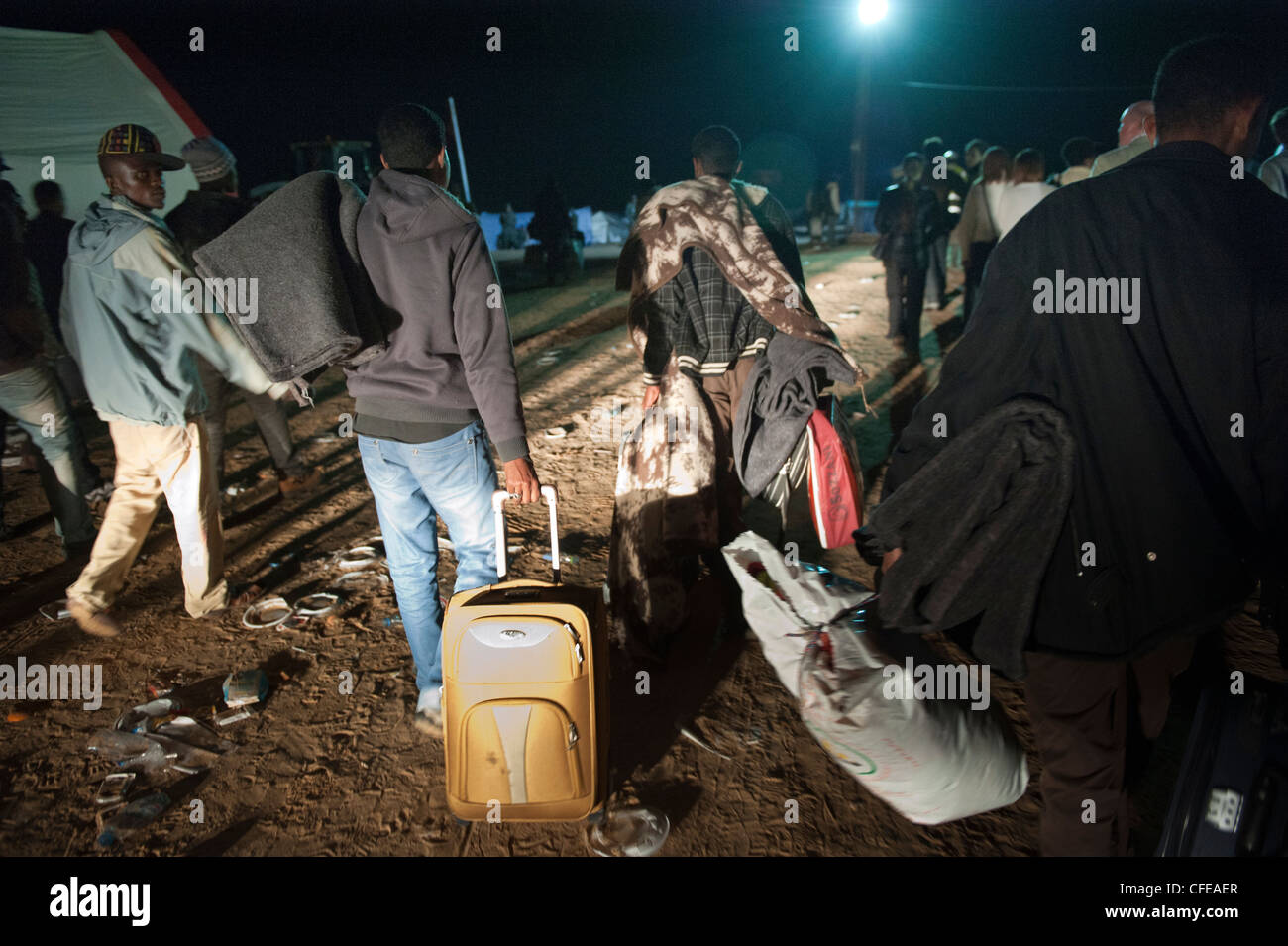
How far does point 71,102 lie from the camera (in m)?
8.83

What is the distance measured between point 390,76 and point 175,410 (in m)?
19.8

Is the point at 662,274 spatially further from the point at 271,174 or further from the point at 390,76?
the point at 390,76

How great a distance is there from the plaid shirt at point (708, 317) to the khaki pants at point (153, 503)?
2.03 metres

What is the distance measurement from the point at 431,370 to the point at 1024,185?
5.76 metres

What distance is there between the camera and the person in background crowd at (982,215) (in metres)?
6.21

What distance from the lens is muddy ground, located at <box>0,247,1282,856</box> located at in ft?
7.07

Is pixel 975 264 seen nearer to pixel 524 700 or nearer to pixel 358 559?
pixel 358 559

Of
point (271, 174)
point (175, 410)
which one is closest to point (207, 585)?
point (175, 410)

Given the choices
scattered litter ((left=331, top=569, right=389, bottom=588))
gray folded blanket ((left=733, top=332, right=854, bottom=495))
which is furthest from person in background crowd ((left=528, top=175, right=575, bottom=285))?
gray folded blanket ((left=733, top=332, right=854, bottom=495))

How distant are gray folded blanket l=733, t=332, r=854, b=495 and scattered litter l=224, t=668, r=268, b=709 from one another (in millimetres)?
2126

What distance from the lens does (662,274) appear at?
272 cm

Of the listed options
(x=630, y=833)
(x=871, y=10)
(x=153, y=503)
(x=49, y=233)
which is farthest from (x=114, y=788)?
(x=871, y=10)

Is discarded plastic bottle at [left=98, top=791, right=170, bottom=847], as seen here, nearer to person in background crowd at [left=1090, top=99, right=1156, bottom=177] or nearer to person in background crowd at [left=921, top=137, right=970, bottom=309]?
person in background crowd at [left=1090, top=99, right=1156, bottom=177]

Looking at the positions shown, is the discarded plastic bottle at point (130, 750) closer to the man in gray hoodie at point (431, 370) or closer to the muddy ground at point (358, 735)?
the muddy ground at point (358, 735)
